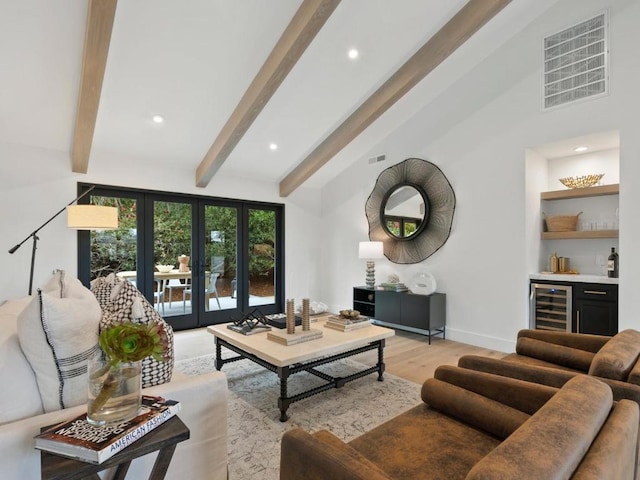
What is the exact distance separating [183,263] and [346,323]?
3.00 metres

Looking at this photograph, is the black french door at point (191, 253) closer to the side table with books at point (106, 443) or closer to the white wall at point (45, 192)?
the white wall at point (45, 192)

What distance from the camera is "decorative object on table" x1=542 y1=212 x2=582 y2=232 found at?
3943mm

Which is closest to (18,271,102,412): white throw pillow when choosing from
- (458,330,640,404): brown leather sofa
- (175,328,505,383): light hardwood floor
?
(458,330,640,404): brown leather sofa

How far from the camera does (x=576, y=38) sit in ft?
11.6

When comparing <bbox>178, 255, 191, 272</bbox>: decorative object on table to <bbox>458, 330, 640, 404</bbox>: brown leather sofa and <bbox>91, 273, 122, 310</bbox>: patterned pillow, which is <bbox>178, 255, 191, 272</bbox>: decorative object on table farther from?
<bbox>458, 330, 640, 404</bbox>: brown leather sofa

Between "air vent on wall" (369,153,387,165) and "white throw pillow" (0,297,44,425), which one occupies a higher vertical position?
"air vent on wall" (369,153,387,165)

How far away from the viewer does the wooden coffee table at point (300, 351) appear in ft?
8.00

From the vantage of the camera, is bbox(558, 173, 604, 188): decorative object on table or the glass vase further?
bbox(558, 173, 604, 188): decorative object on table

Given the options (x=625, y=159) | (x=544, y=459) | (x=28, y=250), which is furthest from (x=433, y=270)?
(x=28, y=250)

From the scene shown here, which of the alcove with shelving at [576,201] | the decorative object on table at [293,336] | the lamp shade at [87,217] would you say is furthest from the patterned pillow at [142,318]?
the alcove with shelving at [576,201]

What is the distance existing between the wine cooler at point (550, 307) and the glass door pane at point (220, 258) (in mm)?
4180

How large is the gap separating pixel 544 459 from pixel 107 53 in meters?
3.58

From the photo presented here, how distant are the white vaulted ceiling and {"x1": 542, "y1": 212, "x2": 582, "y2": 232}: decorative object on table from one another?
1.78 metres

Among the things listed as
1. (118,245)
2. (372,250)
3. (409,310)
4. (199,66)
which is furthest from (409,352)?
(118,245)
